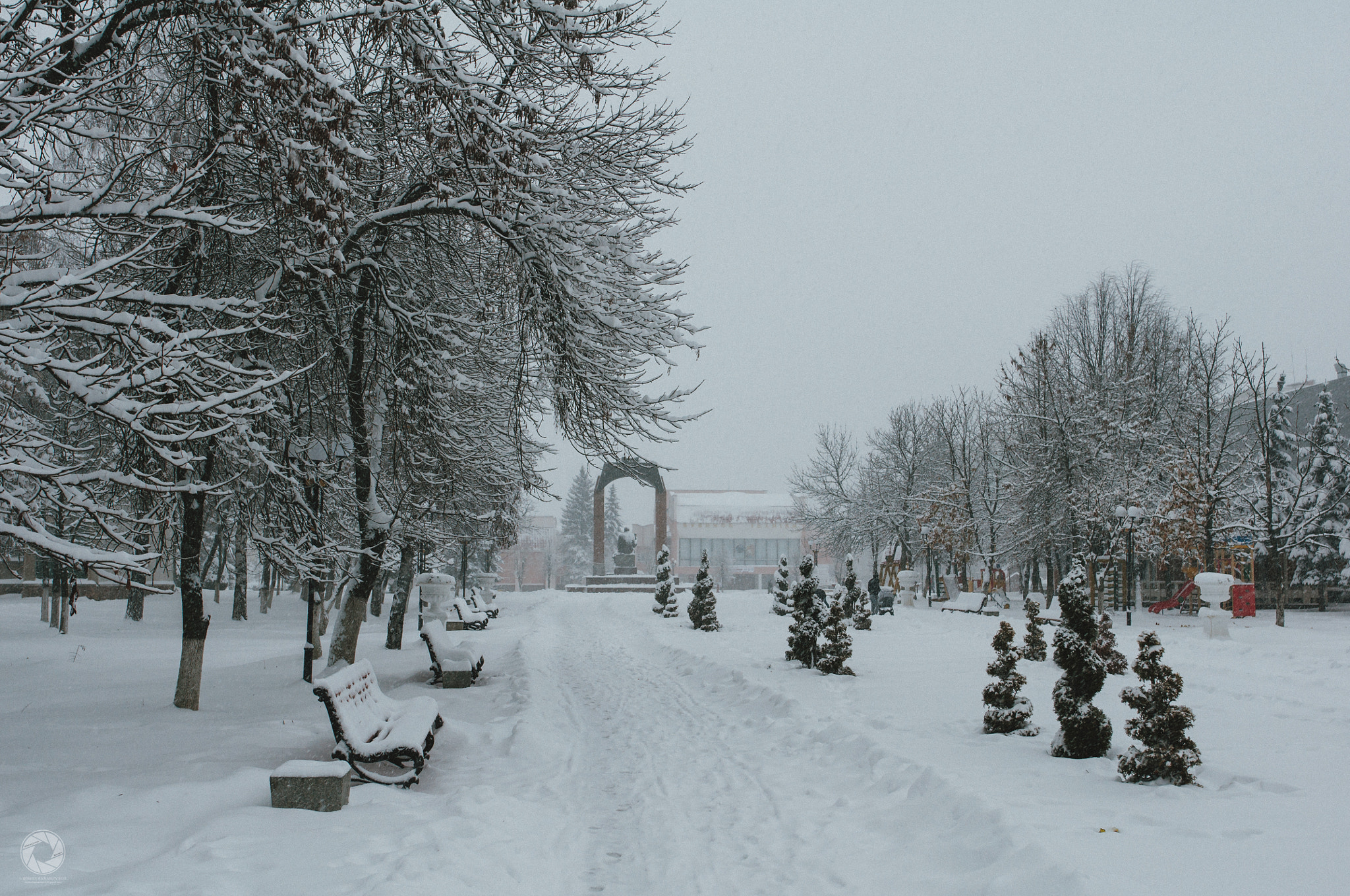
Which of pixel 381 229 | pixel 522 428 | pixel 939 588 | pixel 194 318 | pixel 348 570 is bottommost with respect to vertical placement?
pixel 939 588

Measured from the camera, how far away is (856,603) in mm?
21266

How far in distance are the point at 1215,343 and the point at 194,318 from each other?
87.3 feet

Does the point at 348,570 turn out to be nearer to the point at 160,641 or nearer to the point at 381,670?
the point at 381,670

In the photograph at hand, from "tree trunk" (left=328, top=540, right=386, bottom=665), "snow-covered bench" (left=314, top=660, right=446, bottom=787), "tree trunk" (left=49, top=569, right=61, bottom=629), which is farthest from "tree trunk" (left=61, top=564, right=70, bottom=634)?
"snow-covered bench" (left=314, top=660, right=446, bottom=787)

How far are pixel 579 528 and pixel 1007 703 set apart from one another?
66212mm

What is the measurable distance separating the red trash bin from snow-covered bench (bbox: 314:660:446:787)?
23.6 m

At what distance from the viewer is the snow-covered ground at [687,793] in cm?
416

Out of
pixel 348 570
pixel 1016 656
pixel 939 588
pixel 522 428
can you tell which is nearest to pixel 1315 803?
pixel 1016 656

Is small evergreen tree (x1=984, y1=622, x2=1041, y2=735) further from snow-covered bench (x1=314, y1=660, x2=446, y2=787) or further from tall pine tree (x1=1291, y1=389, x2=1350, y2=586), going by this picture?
tall pine tree (x1=1291, y1=389, x2=1350, y2=586)

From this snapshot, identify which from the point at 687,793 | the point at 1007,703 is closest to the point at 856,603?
the point at 1007,703

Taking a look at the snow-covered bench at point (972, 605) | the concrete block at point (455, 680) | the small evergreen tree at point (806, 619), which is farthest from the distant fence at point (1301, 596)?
the concrete block at point (455, 680)

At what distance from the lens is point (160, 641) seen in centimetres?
1705

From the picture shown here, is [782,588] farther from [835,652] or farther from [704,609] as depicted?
[835,652]

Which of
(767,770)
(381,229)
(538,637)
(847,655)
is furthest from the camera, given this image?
(538,637)
